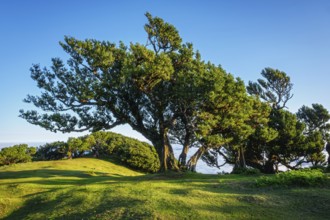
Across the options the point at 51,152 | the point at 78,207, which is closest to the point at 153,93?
the point at 78,207

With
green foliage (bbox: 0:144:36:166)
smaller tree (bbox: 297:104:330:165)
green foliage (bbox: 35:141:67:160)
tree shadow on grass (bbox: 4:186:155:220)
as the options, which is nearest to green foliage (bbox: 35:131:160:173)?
green foliage (bbox: 35:141:67:160)

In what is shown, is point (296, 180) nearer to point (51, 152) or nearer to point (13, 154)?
point (13, 154)

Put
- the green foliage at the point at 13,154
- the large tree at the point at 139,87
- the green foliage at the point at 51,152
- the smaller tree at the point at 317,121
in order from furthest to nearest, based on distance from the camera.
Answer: the green foliage at the point at 51,152 < the green foliage at the point at 13,154 < the smaller tree at the point at 317,121 < the large tree at the point at 139,87

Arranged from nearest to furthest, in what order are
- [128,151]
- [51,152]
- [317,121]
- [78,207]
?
1. [78,207]
2. [317,121]
3. [128,151]
4. [51,152]

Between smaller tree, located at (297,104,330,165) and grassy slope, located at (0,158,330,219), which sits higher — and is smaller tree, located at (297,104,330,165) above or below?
above

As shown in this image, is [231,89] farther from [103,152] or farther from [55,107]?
[103,152]

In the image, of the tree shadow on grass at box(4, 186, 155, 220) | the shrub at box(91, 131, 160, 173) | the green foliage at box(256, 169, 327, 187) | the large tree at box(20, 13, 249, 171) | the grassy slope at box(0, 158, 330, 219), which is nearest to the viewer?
the grassy slope at box(0, 158, 330, 219)

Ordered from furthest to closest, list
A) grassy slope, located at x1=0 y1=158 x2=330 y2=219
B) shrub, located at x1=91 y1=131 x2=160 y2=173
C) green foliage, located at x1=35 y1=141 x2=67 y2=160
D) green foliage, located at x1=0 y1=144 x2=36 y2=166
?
green foliage, located at x1=35 y1=141 x2=67 y2=160 → shrub, located at x1=91 y1=131 x2=160 y2=173 → green foliage, located at x1=0 y1=144 x2=36 y2=166 → grassy slope, located at x1=0 y1=158 x2=330 y2=219

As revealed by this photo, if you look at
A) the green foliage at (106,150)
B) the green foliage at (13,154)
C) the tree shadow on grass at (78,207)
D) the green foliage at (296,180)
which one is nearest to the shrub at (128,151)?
the green foliage at (106,150)

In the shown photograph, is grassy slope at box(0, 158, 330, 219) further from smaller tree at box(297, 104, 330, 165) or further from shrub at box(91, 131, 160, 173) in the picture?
shrub at box(91, 131, 160, 173)

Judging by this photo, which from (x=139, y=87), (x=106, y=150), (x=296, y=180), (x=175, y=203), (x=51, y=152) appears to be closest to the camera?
(x=175, y=203)

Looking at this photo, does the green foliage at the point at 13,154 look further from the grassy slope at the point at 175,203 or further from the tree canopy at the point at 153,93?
the grassy slope at the point at 175,203

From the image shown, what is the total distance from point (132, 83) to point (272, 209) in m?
18.2

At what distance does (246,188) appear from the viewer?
48.3 feet
